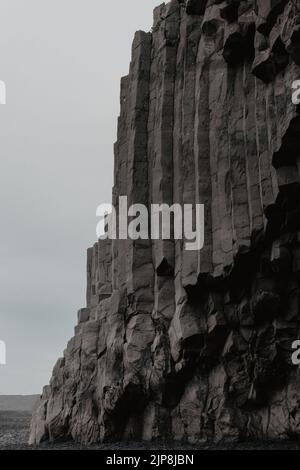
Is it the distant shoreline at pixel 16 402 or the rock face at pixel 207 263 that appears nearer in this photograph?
the rock face at pixel 207 263

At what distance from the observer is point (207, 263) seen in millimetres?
18500

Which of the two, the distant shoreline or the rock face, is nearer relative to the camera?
the rock face

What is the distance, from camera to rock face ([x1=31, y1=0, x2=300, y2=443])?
17359mm

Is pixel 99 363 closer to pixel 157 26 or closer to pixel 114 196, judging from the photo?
pixel 114 196

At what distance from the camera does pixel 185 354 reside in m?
18.5

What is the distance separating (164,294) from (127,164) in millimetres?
4991

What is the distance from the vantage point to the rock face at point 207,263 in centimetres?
1736

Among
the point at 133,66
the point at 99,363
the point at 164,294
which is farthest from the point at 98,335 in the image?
the point at 133,66

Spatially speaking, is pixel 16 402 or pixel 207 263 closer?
pixel 207 263

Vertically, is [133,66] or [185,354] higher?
[133,66]
